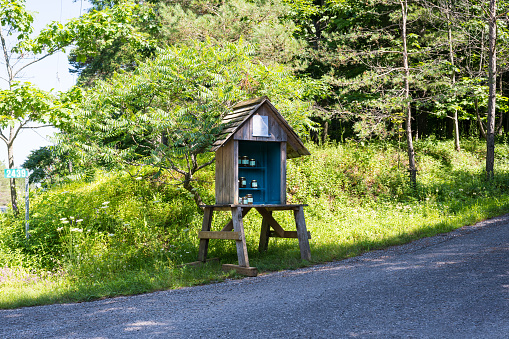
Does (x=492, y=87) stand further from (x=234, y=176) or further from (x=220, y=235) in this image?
(x=220, y=235)

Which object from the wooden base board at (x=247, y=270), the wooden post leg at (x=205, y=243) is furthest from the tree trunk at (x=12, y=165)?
the wooden base board at (x=247, y=270)

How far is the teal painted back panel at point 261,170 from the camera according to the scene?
884cm

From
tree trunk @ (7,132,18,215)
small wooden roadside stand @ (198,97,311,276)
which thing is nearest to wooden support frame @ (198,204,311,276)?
small wooden roadside stand @ (198,97,311,276)

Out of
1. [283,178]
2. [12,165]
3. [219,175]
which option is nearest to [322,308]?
[283,178]

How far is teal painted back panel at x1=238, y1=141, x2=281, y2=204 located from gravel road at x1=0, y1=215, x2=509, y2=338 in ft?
6.99

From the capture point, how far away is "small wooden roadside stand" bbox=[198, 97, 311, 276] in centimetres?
773

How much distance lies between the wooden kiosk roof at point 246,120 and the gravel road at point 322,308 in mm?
2510

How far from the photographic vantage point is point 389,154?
16250 mm

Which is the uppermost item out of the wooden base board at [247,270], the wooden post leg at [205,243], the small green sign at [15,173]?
the small green sign at [15,173]

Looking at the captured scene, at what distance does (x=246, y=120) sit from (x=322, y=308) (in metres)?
3.99

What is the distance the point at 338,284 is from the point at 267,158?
3706mm

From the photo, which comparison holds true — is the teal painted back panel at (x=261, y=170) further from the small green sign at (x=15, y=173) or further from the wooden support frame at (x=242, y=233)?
the small green sign at (x=15, y=173)

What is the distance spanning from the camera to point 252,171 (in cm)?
909

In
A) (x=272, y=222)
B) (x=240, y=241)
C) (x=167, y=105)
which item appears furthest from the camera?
(x=167, y=105)
